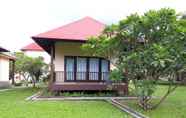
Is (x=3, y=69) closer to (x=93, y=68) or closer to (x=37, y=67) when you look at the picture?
(x=37, y=67)

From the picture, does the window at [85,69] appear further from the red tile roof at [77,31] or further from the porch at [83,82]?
the red tile roof at [77,31]

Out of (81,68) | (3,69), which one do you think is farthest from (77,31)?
(3,69)

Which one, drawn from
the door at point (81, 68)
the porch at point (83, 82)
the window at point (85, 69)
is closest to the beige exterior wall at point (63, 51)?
the window at point (85, 69)

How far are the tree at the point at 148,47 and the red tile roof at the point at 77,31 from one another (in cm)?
497

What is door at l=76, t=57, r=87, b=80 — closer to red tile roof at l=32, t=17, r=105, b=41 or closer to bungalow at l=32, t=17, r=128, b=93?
bungalow at l=32, t=17, r=128, b=93

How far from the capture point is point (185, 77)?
43.1 feet

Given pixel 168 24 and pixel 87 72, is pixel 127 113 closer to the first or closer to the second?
pixel 168 24

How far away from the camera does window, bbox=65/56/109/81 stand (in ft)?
65.2

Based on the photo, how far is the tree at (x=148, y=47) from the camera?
37.6 feet

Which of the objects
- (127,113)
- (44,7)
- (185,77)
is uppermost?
(44,7)

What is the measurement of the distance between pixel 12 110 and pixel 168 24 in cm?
681

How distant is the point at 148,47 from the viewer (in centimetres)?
1224

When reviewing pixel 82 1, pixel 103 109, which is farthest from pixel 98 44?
pixel 82 1

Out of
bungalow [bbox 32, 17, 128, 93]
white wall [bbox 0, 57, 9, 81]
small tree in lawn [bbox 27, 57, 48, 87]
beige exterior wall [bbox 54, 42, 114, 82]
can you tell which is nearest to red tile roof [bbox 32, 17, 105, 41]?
bungalow [bbox 32, 17, 128, 93]
